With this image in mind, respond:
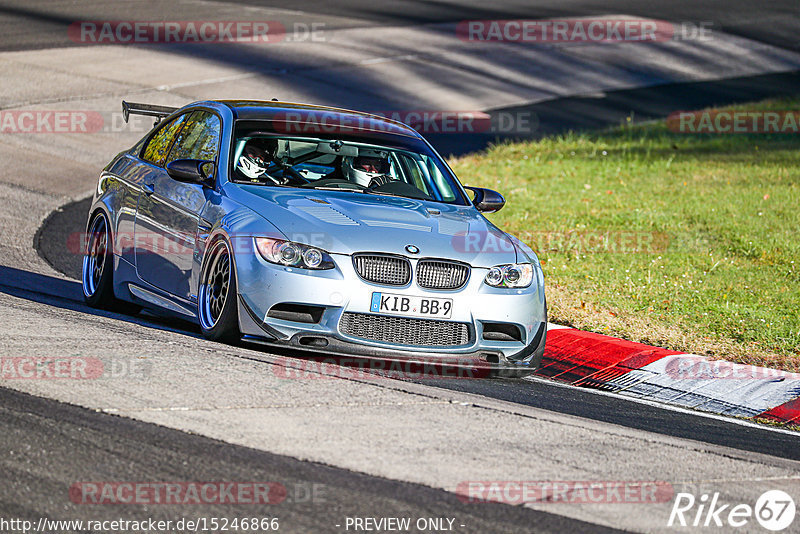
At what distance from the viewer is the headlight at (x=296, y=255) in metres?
7.01

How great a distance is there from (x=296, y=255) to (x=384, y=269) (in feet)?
1.72

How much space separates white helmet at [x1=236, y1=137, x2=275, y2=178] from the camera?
809 centimetres

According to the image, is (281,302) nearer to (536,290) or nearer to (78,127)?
(536,290)

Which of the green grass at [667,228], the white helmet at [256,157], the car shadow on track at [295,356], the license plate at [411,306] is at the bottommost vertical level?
the green grass at [667,228]

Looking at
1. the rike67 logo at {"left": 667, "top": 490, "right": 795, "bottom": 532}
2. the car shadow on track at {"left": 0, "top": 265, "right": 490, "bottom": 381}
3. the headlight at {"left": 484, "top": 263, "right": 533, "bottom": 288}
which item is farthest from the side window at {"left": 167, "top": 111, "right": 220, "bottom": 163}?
the rike67 logo at {"left": 667, "top": 490, "right": 795, "bottom": 532}

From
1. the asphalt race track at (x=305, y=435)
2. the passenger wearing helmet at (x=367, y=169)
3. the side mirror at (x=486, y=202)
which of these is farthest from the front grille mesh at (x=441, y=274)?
the side mirror at (x=486, y=202)

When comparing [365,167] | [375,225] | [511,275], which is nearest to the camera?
[375,225]

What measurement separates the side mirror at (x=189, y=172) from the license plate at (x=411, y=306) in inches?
62.5

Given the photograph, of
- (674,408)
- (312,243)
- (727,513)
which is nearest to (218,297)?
(312,243)

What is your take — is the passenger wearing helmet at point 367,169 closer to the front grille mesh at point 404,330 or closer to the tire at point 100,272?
the front grille mesh at point 404,330

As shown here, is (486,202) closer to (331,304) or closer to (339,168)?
(339,168)

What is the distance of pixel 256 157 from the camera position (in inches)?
323

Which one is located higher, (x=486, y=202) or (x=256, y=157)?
(x=256, y=157)

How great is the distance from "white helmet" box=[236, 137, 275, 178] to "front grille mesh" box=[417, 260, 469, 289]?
155cm
